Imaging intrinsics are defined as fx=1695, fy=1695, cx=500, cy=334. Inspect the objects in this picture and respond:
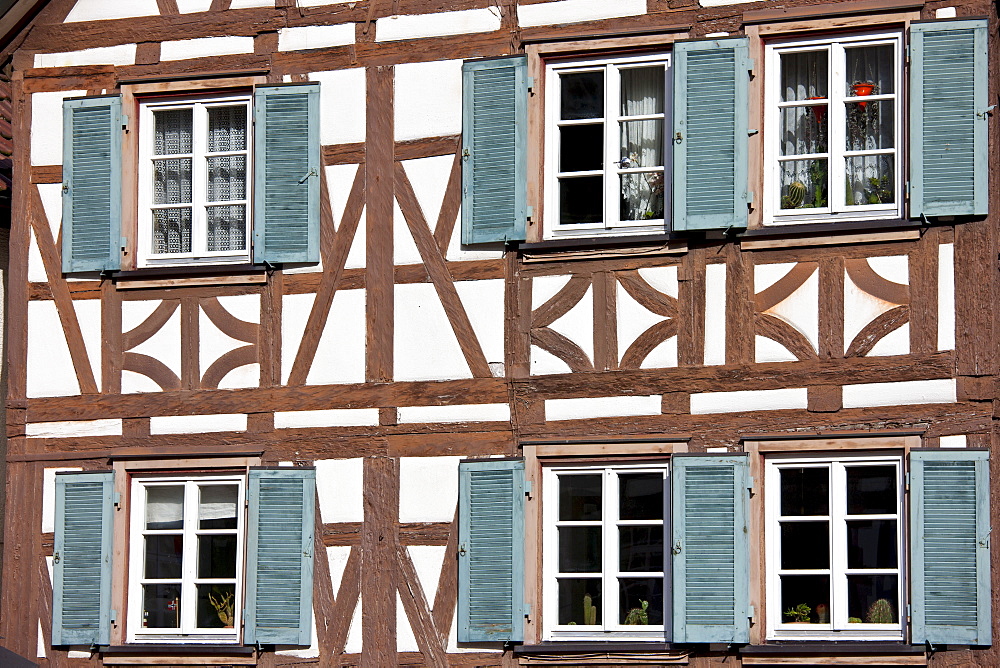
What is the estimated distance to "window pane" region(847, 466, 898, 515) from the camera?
1093cm

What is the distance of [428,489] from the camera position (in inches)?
462

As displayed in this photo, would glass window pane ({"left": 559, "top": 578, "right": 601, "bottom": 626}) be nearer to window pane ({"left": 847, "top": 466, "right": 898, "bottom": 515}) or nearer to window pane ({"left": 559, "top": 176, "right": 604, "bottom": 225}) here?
window pane ({"left": 847, "top": 466, "right": 898, "bottom": 515})

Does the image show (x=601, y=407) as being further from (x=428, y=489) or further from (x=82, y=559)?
(x=82, y=559)

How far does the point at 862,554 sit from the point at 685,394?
1544mm

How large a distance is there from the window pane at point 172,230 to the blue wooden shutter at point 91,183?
0.30 meters

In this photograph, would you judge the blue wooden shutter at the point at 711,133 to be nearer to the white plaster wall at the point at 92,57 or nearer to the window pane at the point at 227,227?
the window pane at the point at 227,227

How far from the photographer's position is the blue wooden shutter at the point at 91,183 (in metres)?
12.5

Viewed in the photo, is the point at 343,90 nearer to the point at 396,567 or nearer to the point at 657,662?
the point at 396,567

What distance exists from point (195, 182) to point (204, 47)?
1.01 meters

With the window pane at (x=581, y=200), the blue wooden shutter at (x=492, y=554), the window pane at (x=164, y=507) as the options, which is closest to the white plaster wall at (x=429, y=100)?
the window pane at (x=581, y=200)

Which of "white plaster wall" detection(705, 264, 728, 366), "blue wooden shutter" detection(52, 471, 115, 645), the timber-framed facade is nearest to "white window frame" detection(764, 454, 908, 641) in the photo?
the timber-framed facade

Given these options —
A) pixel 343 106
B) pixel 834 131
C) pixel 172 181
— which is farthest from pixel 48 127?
pixel 834 131

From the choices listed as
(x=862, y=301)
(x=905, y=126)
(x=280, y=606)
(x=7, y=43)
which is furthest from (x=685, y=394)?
(x=7, y=43)

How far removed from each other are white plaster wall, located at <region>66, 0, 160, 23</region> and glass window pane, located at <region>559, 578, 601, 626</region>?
17.3 ft
